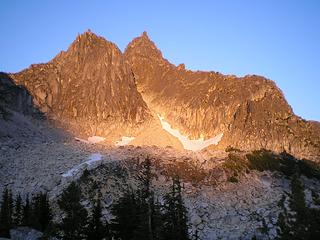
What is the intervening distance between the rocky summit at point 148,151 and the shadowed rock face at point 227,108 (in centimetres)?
27

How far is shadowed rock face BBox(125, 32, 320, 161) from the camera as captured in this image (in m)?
126

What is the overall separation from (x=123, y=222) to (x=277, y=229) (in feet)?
112

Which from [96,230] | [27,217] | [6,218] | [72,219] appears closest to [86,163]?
[27,217]

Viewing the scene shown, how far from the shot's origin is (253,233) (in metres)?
77.6

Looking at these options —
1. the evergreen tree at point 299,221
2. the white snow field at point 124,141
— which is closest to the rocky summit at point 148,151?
the evergreen tree at point 299,221

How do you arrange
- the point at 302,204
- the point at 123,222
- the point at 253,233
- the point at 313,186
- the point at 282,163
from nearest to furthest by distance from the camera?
the point at 123,222 → the point at 253,233 → the point at 302,204 → the point at 313,186 → the point at 282,163

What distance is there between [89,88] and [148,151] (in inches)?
1654

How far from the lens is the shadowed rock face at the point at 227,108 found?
126 meters

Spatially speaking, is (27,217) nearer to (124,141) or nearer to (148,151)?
(148,151)

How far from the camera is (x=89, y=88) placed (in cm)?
14075

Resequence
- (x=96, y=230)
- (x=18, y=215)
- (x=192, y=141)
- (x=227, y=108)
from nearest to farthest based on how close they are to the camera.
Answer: (x=96, y=230) → (x=18, y=215) → (x=192, y=141) → (x=227, y=108)

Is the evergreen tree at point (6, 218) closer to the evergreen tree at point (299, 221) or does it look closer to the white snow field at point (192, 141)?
the evergreen tree at point (299, 221)

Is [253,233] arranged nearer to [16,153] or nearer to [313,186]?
[313,186]

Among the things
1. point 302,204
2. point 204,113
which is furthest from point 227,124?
point 302,204
